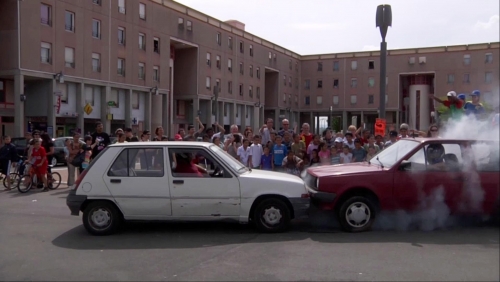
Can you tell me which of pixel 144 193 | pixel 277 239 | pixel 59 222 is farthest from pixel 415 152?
pixel 59 222

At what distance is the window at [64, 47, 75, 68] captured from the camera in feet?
114

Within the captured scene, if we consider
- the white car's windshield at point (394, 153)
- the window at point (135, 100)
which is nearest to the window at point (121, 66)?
the window at point (135, 100)

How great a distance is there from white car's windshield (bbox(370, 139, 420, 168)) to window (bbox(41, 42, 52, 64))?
29.7 metres

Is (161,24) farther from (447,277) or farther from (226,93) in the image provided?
(447,277)

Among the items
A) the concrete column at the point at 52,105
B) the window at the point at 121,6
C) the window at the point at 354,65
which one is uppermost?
the window at the point at 121,6

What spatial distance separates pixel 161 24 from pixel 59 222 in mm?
37632

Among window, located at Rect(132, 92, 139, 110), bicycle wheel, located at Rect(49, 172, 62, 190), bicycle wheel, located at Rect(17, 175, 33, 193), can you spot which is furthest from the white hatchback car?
window, located at Rect(132, 92, 139, 110)

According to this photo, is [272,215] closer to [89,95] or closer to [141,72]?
[89,95]

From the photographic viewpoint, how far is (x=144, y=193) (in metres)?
7.80

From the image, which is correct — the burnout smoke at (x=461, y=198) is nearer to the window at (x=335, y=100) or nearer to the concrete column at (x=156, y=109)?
the concrete column at (x=156, y=109)

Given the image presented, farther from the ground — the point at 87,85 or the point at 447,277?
the point at 87,85

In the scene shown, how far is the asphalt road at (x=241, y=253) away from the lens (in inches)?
229

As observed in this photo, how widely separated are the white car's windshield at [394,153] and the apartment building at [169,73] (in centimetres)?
159

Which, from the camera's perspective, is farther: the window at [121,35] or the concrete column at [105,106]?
the window at [121,35]
